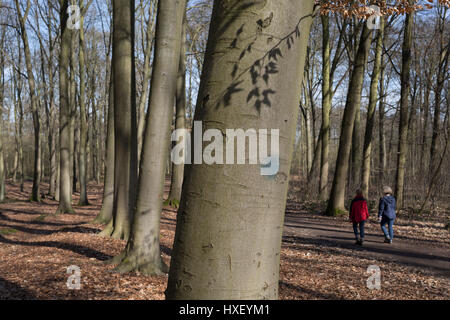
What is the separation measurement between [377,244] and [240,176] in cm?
901

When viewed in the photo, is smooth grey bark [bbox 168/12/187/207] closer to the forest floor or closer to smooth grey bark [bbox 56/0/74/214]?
the forest floor

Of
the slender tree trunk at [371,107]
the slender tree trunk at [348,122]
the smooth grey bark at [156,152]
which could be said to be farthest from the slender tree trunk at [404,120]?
the smooth grey bark at [156,152]

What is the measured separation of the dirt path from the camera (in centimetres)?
786

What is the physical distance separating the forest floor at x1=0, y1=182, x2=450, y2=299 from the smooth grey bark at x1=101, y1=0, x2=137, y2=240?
112 centimetres

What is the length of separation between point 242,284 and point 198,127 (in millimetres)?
804

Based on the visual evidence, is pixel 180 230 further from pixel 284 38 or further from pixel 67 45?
pixel 67 45

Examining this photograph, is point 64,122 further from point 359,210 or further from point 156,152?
point 359,210

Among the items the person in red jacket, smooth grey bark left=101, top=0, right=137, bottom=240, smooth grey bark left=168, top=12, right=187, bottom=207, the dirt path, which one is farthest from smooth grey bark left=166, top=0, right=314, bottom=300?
smooth grey bark left=168, top=12, right=187, bottom=207

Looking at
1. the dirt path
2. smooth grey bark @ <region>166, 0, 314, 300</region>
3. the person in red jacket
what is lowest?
the dirt path

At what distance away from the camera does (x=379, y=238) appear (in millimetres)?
10555

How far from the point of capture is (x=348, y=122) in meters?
14.8

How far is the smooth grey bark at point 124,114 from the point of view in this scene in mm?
7841
